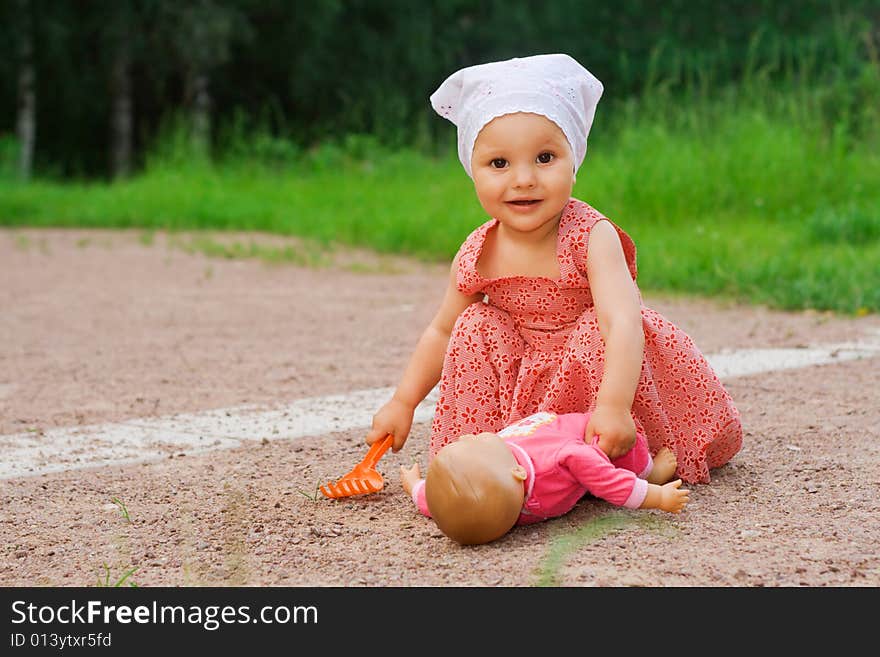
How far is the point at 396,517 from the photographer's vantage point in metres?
2.71

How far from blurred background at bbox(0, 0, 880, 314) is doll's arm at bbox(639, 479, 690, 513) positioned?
3.51 meters

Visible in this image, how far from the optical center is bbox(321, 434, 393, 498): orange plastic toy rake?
284 centimetres

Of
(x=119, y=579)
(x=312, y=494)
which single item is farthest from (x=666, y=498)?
(x=119, y=579)

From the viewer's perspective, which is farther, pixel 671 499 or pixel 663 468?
pixel 663 468

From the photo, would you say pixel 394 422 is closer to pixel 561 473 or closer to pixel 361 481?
pixel 361 481

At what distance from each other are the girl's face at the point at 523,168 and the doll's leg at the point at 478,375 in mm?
252

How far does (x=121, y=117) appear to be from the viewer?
20000 millimetres

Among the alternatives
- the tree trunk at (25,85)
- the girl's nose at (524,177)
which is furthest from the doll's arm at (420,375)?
the tree trunk at (25,85)

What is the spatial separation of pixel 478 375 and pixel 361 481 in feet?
1.17

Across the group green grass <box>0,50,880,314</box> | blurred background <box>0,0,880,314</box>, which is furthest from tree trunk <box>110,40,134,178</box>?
green grass <box>0,50,880,314</box>

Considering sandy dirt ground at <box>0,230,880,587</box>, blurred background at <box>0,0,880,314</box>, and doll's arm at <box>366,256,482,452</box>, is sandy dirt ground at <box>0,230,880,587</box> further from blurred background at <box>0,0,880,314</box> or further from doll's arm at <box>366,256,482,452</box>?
blurred background at <box>0,0,880,314</box>

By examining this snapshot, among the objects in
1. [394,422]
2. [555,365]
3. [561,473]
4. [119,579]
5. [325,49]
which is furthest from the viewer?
[325,49]

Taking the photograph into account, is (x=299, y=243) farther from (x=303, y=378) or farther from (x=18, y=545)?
(x=18, y=545)

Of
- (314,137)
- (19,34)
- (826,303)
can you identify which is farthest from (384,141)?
(826,303)
